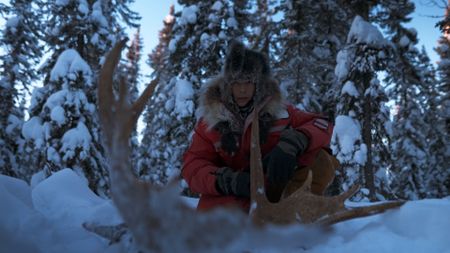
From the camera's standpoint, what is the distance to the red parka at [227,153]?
3.50 metres

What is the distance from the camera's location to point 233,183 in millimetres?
3094

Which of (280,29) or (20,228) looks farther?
(280,29)

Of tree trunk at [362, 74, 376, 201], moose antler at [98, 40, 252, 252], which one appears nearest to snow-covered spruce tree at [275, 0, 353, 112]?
tree trunk at [362, 74, 376, 201]

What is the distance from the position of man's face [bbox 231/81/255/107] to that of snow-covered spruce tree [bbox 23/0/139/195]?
9089 millimetres

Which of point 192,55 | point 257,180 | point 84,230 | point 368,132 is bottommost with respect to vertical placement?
point 84,230

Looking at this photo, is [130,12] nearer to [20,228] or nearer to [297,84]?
[297,84]

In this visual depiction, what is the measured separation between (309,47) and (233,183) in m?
13.4

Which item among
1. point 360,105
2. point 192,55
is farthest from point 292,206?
point 192,55

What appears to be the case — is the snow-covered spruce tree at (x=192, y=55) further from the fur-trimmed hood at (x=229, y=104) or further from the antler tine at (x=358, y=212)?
the antler tine at (x=358, y=212)

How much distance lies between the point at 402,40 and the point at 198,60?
7.25 m

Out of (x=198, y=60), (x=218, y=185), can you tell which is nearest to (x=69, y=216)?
(x=218, y=185)

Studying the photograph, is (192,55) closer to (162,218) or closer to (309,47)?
(309,47)

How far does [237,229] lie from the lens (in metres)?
0.97

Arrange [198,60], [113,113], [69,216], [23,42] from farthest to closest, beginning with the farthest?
[23,42]
[198,60]
[69,216]
[113,113]
